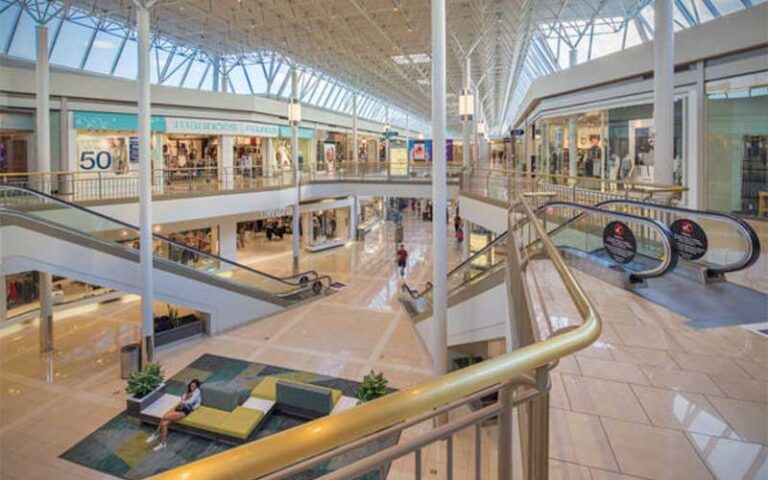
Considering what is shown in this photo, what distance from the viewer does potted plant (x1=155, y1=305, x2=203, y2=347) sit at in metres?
14.6

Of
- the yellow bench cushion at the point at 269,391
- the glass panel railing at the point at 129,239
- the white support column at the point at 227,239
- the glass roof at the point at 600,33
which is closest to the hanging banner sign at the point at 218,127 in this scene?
the white support column at the point at 227,239

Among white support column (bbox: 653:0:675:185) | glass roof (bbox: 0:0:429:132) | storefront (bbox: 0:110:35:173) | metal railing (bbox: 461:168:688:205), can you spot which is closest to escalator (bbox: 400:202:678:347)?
metal railing (bbox: 461:168:688:205)

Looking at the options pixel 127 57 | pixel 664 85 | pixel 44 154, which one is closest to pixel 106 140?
pixel 44 154

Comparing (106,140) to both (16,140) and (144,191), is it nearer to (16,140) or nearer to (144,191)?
(16,140)

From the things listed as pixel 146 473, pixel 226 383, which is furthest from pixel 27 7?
pixel 146 473

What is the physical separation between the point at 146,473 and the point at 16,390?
18.1 ft

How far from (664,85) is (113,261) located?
13.9 m

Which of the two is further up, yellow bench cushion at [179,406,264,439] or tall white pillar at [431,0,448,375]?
tall white pillar at [431,0,448,375]

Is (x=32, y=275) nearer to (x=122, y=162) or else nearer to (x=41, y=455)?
(x=122, y=162)

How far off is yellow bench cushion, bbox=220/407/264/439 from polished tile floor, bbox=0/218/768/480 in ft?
7.44

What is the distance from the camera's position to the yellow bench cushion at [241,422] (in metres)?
9.16

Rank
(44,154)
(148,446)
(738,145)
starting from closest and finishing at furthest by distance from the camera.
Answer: (148,446) < (738,145) < (44,154)

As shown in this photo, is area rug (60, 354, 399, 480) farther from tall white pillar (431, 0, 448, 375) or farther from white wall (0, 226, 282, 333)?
white wall (0, 226, 282, 333)

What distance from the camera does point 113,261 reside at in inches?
515
